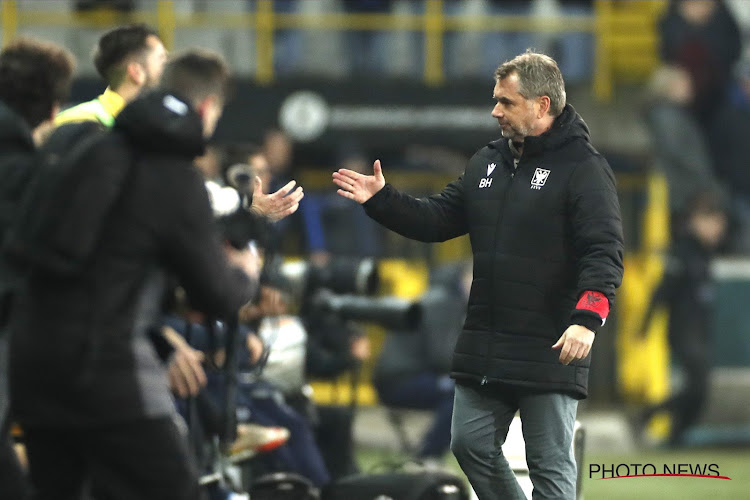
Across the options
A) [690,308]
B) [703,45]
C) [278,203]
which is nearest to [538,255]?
[278,203]

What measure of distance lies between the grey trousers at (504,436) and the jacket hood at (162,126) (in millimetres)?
1672

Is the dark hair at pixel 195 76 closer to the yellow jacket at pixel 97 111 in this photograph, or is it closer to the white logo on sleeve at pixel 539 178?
the yellow jacket at pixel 97 111

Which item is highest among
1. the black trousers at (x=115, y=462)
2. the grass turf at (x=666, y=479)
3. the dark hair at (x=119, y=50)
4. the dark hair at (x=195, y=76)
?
the dark hair at (x=119, y=50)

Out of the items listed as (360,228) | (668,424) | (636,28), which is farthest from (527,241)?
(636,28)

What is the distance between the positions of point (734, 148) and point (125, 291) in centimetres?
1086

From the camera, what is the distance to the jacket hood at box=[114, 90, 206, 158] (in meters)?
3.67

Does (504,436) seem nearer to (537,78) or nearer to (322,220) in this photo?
(537,78)

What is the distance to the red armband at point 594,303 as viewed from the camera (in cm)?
477

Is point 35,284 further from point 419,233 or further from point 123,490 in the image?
point 419,233

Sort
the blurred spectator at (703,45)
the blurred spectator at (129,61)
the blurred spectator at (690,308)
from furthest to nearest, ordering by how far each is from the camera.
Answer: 1. the blurred spectator at (703,45)
2. the blurred spectator at (690,308)
3. the blurred spectator at (129,61)

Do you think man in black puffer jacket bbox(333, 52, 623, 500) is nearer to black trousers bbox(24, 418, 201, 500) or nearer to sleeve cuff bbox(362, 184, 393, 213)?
sleeve cuff bbox(362, 184, 393, 213)

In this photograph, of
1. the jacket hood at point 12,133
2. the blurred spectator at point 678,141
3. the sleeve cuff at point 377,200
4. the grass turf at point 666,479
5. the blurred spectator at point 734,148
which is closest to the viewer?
the jacket hood at point 12,133

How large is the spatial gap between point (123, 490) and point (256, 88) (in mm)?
11006

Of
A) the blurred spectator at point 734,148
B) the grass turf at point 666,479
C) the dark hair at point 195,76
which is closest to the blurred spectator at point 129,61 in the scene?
the dark hair at point 195,76
